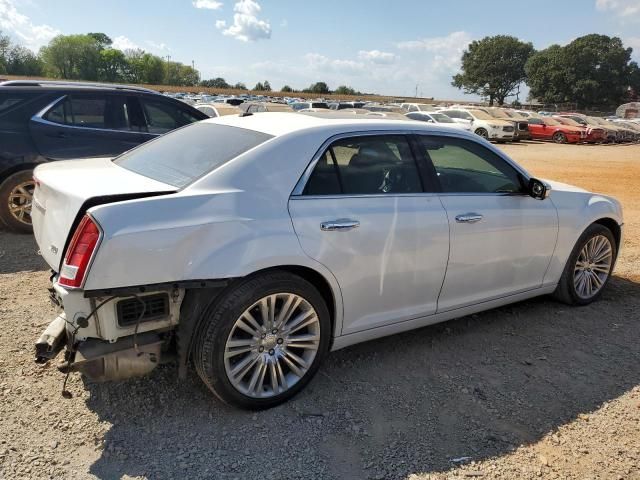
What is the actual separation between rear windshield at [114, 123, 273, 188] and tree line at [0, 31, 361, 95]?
374ft

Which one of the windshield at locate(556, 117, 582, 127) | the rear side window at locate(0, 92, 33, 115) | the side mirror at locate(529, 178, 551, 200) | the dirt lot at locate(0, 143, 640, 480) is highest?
the rear side window at locate(0, 92, 33, 115)

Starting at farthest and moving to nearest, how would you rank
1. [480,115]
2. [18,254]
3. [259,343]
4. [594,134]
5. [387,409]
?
[594,134], [480,115], [18,254], [387,409], [259,343]

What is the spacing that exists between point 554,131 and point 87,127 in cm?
2924

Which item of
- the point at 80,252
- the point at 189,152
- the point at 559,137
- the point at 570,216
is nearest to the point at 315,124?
the point at 189,152

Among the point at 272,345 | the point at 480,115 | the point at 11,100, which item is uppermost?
the point at 11,100

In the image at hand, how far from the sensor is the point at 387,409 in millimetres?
3111

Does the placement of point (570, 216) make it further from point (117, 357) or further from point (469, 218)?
point (117, 357)

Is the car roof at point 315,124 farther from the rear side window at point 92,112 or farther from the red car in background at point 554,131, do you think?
the red car in background at point 554,131

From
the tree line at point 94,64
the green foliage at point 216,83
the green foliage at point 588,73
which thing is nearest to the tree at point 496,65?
the green foliage at point 588,73

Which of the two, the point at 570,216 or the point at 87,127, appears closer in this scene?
the point at 570,216

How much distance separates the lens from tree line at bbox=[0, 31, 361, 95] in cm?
11295

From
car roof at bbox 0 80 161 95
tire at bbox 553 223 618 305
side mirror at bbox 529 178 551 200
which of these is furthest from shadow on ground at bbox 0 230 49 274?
tire at bbox 553 223 618 305

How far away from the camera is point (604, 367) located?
12.2 feet

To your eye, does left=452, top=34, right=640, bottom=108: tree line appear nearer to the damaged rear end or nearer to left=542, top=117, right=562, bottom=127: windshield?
left=542, top=117, right=562, bottom=127: windshield
